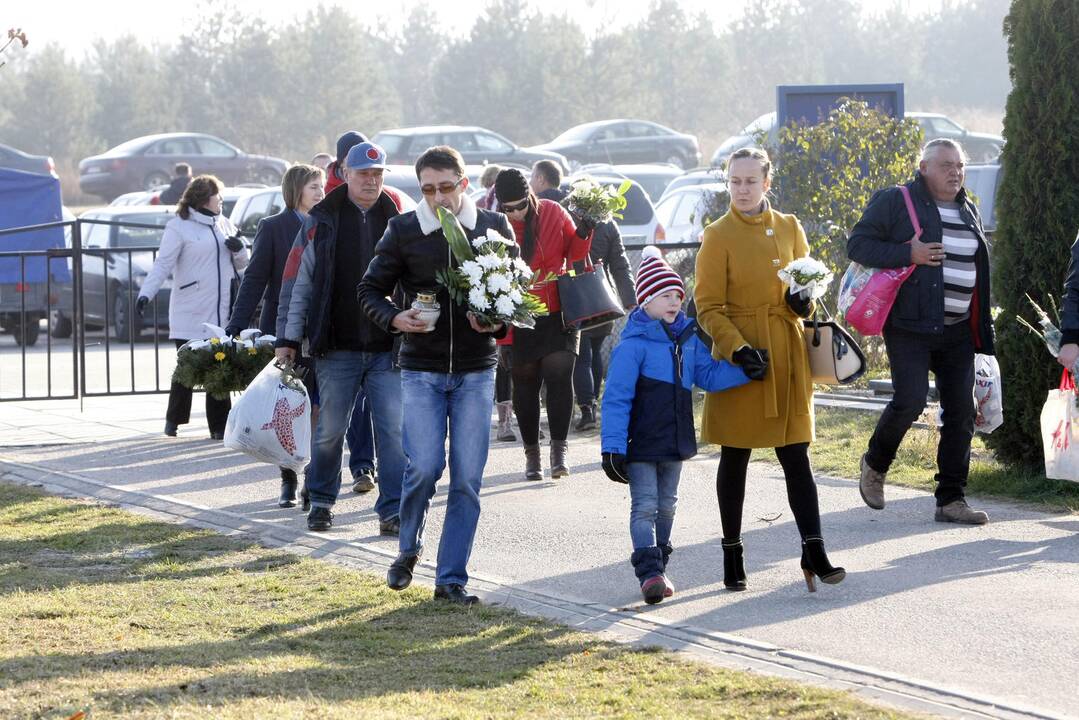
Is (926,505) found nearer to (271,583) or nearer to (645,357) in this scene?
(645,357)

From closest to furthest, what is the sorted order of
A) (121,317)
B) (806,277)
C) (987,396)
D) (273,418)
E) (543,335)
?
1. (806,277)
2. (273,418)
3. (987,396)
4. (543,335)
5. (121,317)

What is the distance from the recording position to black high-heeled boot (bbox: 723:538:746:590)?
23.2 ft

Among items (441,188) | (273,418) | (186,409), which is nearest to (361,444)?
(273,418)

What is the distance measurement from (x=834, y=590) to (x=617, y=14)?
63.1 m

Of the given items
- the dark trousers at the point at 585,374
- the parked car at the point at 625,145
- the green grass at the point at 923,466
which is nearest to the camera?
the green grass at the point at 923,466

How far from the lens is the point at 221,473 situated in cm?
1078

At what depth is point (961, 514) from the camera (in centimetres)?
845

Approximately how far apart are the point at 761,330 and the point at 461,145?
30122 millimetres

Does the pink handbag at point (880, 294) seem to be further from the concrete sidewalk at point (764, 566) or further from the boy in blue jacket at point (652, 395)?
the boy in blue jacket at point (652, 395)

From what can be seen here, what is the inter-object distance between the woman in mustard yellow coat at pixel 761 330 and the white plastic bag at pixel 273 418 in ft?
8.42

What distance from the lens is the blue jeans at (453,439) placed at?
273 inches

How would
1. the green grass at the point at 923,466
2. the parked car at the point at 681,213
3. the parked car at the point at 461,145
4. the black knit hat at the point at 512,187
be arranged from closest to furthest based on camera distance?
the green grass at the point at 923,466 → the black knit hat at the point at 512,187 → the parked car at the point at 681,213 → the parked car at the point at 461,145

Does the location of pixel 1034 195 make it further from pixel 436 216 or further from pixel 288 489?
pixel 288 489

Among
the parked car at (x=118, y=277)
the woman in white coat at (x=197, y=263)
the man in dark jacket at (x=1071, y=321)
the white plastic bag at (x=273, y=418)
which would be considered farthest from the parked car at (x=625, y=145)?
the man in dark jacket at (x=1071, y=321)
